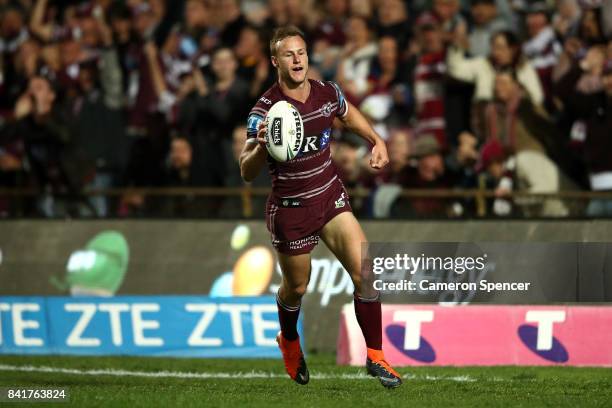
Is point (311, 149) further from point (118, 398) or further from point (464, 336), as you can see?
point (464, 336)

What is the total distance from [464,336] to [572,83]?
11.7 feet

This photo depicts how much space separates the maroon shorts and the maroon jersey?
0.13ft

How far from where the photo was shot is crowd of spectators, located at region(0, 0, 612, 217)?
13.9 metres

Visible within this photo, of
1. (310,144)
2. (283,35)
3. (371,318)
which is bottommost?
(371,318)

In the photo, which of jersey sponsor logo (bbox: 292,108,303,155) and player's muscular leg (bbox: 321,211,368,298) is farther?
player's muscular leg (bbox: 321,211,368,298)

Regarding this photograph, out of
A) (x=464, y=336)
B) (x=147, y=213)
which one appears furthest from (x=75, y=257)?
(x=464, y=336)

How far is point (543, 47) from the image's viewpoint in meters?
14.9

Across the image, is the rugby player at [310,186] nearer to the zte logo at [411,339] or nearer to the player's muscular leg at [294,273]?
the player's muscular leg at [294,273]

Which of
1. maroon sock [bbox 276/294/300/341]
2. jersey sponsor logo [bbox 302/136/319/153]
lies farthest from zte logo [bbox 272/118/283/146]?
maroon sock [bbox 276/294/300/341]

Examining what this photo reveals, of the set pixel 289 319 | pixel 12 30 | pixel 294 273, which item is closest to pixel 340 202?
pixel 294 273

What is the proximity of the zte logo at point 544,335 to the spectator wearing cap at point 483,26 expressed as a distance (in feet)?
14.4

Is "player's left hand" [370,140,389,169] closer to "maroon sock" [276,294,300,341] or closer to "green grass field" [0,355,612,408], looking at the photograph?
"maroon sock" [276,294,300,341]

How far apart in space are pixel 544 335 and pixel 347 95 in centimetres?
455

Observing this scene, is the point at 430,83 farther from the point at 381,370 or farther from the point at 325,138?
the point at 381,370
